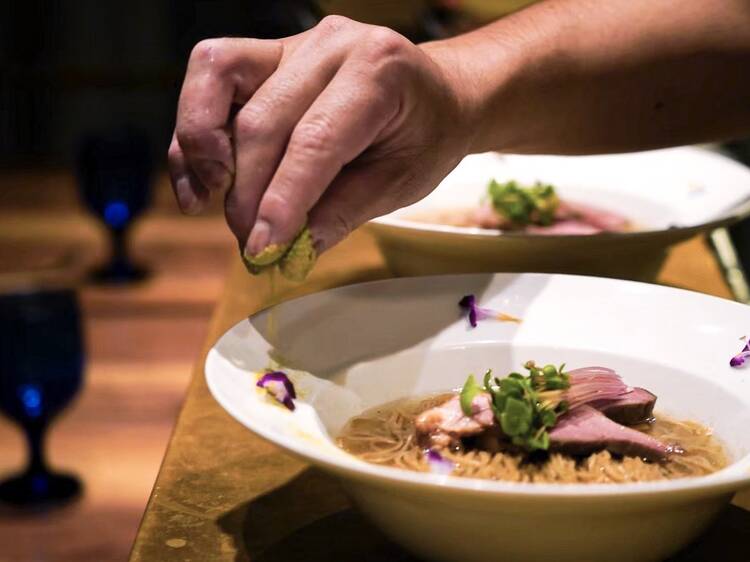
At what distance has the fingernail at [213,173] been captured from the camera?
882 millimetres

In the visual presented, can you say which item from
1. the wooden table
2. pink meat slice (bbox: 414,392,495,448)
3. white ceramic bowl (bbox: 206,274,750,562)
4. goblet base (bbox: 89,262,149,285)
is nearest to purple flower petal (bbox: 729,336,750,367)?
white ceramic bowl (bbox: 206,274,750,562)

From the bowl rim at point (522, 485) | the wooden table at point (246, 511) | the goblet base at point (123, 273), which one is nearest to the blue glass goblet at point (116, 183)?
the goblet base at point (123, 273)

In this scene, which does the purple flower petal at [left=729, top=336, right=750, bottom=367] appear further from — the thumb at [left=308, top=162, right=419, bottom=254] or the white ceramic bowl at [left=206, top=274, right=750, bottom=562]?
the thumb at [left=308, top=162, right=419, bottom=254]

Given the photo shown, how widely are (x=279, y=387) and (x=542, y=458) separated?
0.21m

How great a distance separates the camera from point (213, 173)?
89cm

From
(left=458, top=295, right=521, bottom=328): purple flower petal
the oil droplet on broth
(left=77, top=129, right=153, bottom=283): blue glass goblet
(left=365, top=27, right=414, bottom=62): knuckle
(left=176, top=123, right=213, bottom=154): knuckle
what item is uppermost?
(left=365, top=27, right=414, bottom=62): knuckle

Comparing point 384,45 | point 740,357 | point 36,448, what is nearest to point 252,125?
point 384,45

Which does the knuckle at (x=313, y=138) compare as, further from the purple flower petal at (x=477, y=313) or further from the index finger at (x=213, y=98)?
the purple flower petal at (x=477, y=313)

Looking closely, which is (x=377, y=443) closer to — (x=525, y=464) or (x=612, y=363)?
(x=525, y=464)

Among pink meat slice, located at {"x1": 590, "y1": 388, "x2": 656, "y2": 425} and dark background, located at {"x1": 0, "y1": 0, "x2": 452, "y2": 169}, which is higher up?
pink meat slice, located at {"x1": 590, "y1": 388, "x2": 656, "y2": 425}

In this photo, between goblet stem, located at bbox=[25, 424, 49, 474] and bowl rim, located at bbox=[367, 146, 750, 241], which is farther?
goblet stem, located at bbox=[25, 424, 49, 474]

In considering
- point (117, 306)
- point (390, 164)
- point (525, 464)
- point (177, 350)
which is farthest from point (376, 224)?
point (117, 306)

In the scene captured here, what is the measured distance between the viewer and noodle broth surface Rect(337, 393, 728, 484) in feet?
2.53

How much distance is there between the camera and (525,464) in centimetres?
78
